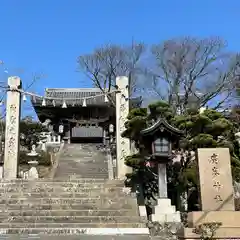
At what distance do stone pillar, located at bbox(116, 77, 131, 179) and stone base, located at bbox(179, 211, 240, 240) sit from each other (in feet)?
35.4

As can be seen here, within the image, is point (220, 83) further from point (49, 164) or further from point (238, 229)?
point (238, 229)

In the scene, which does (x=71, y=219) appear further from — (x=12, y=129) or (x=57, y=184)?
(x=12, y=129)

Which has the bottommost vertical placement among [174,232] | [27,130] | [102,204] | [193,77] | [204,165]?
[174,232]

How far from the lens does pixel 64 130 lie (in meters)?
45.6

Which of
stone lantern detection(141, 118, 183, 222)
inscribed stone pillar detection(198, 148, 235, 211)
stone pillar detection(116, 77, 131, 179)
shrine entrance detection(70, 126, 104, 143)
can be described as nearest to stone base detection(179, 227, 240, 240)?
inscribed stone pillar detection(198, 148, 235, 211)

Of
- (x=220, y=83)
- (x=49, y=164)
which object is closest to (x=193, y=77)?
(x=220, y=83)

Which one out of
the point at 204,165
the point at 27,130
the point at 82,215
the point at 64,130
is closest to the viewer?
the point at 204,165

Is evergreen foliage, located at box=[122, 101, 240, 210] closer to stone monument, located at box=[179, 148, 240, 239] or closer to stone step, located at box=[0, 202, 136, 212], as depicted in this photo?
stone step, located at box=[0, 202, 136, 212]

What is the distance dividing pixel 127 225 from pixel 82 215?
1.88 metres

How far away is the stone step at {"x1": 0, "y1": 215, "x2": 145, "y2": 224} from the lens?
13.6m

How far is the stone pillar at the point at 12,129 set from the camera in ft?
64.4

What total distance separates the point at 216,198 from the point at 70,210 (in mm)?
7068

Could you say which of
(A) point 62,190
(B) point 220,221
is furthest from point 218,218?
(A) point 62,190

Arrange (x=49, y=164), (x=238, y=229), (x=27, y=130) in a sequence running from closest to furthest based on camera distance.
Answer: (x=238, y=229)
(x=49, y=164)
(x=27, y=130)
